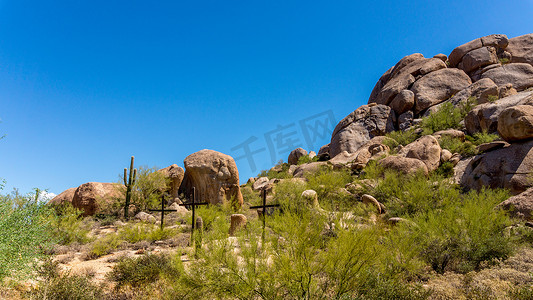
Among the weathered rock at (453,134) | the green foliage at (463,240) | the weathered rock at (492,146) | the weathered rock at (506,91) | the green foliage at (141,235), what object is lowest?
the green foliage at (463,240)

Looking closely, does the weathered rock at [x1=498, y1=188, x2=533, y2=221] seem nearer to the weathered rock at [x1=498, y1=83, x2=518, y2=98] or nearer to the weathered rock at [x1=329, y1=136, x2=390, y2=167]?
the weathered rock at [x1=329, y1=136, x2=390, y2=167]

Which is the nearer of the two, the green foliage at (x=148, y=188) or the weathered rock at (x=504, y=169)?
the weathered rock at (x=504, y=169)

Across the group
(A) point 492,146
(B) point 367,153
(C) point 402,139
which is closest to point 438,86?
(C) point 402,139

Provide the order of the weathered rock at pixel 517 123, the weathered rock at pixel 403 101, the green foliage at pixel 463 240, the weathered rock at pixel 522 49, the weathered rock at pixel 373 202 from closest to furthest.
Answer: the green foliage at pixel 463 240
the weathered rock at pixel 373 202
the weathered rock at pixel 517 123
the weathered rock at pixel 403 101
the weathered rock at pixel 522 49

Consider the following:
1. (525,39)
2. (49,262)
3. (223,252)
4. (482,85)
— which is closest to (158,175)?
(49,262)

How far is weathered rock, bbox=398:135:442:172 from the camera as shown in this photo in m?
20.4

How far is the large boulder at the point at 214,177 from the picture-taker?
70.3ft

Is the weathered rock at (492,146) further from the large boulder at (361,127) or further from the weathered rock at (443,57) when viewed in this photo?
the weathered rock at (443,57)

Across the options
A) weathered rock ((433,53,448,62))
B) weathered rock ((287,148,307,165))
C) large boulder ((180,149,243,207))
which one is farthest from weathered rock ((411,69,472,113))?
large boulder ((180,149,243,207))

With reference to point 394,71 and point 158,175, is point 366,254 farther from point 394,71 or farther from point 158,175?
point 394,71

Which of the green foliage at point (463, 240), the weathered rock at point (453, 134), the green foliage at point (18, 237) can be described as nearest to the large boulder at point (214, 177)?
the green foliage at point (463, 240)

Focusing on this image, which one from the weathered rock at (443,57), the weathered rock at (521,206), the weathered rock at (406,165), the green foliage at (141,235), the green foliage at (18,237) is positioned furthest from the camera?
the weathered rock at (443,57)

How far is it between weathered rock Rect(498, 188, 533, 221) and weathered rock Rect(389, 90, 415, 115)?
23920mm

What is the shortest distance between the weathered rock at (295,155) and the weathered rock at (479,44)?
2307 centimetres
